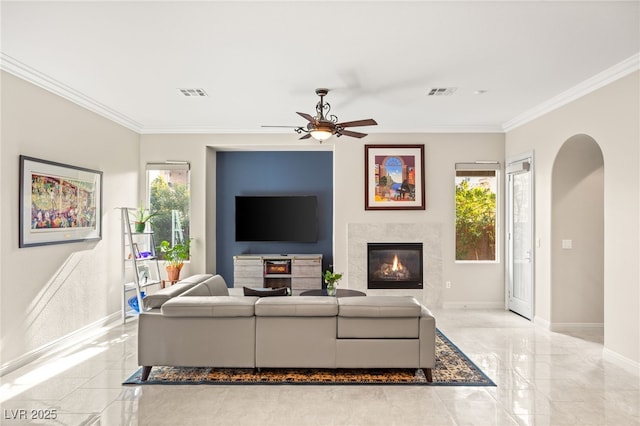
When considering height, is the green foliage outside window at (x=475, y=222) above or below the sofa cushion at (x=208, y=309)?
above

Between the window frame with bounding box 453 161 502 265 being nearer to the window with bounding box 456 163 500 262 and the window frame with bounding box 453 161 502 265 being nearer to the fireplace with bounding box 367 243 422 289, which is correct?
the window with bounding box 456 163 500 262

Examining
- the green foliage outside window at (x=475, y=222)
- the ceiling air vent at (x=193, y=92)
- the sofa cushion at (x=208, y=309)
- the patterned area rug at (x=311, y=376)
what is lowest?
the patterned area rug at (x=311, y=376)

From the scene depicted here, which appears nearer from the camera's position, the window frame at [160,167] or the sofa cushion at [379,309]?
the sofa cushion at [379,309]

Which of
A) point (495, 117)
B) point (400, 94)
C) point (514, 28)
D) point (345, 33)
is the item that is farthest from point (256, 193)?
point (514, 28)

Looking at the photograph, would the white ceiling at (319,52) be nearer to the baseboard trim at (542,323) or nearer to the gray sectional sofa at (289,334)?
the gray sectional sofa at (289,334)

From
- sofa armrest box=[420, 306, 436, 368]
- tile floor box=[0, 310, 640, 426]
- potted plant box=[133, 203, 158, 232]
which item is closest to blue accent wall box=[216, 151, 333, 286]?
potted plant box=[133, 203, 158, 232]

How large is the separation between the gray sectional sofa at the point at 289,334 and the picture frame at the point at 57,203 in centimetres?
170

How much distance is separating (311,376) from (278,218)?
407 cm

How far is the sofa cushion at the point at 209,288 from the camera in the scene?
4146 millimetres

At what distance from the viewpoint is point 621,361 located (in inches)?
163

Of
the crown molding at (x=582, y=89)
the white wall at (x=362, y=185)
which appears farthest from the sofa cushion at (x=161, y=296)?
the crown molding at (x=582, y=89)

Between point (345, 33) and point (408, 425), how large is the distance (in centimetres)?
293

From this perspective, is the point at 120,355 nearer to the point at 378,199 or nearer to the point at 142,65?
the point at 142,65

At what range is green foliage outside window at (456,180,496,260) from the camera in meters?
6.99
